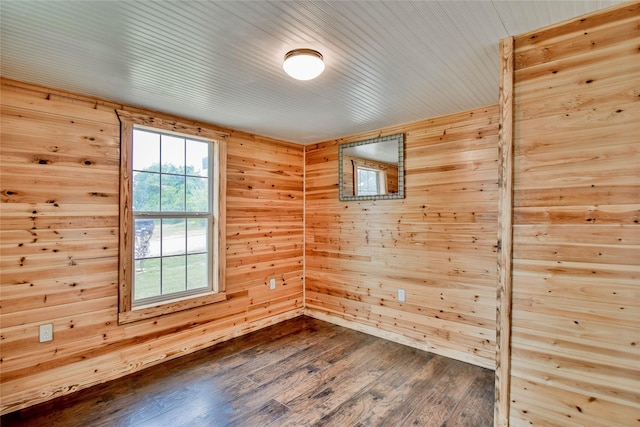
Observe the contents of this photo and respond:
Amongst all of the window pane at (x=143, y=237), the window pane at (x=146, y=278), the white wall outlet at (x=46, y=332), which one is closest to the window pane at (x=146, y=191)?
the window pane at (x=143, y=237)

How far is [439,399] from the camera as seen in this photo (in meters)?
2.41

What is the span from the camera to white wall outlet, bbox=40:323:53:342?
2.35m

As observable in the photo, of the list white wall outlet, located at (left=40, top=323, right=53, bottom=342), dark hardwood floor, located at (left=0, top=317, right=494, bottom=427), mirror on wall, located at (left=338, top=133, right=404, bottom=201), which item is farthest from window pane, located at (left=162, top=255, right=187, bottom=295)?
mirror on wall, located at (left=338, top=133, right=404, bottom=201)

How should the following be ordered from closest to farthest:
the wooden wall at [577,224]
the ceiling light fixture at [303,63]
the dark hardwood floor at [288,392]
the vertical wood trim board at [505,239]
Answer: the wooden wall at [577,224] < the vertical wood trim board at [505,239] < the ceiling light fixture at [303,63] < the dark hardwood floor at [288,392]

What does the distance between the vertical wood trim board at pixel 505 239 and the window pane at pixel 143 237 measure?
9.42 ft

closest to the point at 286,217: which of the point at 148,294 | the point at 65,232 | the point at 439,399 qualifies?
the point at 148,294

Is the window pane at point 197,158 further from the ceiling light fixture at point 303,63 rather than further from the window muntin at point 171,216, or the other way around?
the ceiling light fixture at point 303,63

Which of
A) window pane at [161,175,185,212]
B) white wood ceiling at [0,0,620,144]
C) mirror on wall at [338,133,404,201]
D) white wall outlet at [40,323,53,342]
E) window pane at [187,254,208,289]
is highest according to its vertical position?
white wood ceiling at [0,0,620,144]

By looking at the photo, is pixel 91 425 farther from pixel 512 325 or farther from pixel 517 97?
pixel 517 97

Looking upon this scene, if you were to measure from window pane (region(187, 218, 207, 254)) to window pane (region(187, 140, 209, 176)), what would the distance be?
511 mm

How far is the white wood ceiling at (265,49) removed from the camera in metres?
1.51

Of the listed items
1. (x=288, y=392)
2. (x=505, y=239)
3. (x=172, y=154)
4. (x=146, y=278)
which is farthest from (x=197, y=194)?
(x=505, y=239)

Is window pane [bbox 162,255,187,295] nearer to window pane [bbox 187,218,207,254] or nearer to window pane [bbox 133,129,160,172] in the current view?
window pane [bbox 187,218,207,254]

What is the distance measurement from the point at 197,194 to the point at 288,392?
2108 millimetres
